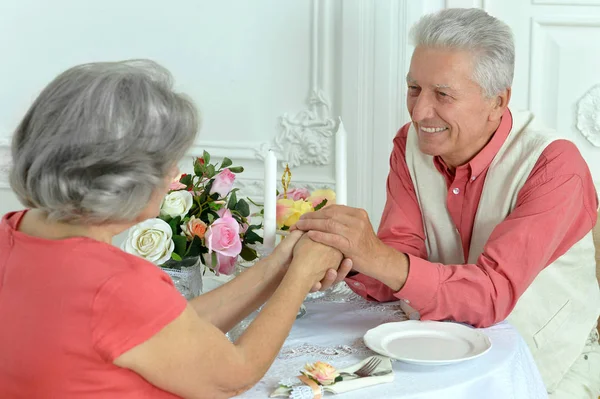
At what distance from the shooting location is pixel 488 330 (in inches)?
75.5

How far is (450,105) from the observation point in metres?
2.21

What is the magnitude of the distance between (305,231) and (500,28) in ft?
2.43

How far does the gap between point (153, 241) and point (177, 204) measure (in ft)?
0.41

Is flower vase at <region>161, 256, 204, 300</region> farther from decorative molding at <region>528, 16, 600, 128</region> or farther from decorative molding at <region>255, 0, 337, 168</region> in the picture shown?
decorative molding at <region>528, 16, 600, 128</region>

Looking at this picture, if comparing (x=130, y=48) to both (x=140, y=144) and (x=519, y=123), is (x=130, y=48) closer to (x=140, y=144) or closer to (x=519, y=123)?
(x=519, y=123)

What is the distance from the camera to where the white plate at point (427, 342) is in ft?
5.48

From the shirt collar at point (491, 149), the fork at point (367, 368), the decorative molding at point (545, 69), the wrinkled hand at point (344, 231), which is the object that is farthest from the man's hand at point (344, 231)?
the decorative molding at point (545, 69)

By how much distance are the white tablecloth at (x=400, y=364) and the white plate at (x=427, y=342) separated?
0.02m

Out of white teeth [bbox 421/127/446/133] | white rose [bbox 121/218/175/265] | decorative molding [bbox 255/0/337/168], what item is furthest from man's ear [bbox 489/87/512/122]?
decorative molding [bbox 255/0/337/168]

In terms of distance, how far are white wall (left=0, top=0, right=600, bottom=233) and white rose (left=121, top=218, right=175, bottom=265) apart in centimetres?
184

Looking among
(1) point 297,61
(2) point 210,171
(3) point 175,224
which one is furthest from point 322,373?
(1) point 297,61

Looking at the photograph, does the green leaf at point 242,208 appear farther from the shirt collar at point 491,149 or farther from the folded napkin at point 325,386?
the shirt collar at point 491,149

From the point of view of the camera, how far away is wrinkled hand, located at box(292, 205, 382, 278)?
6.31 ft

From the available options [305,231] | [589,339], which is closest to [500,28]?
[305,231]
